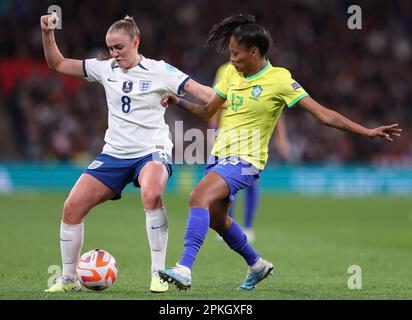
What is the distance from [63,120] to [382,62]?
957 cm

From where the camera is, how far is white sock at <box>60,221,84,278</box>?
23.0 ft

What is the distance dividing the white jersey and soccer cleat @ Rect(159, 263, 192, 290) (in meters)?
1.18

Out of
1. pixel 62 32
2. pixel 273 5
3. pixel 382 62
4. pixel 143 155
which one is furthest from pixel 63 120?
pixel 143 155

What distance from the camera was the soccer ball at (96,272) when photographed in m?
6.83

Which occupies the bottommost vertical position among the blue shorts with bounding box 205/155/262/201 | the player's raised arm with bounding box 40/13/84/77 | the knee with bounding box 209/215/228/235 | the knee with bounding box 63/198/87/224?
the knee with bounding box 209/215/228/235

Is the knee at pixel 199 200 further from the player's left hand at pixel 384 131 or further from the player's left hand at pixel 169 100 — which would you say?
the player's left hand at pixel 384 131

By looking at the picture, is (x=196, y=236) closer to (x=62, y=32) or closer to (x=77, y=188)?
(x=77, y=188)

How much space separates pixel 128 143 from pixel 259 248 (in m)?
4.15

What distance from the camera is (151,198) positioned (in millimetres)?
6879

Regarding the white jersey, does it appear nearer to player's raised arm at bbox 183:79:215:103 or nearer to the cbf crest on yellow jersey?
player's raised arm at bbox 183:79:215:103

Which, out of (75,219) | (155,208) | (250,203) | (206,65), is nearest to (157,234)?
(155,208)

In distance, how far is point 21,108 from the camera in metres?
21.6

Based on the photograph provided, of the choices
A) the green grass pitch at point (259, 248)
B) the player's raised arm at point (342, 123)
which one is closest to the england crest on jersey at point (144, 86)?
the player's raised arm at point (342, 123)

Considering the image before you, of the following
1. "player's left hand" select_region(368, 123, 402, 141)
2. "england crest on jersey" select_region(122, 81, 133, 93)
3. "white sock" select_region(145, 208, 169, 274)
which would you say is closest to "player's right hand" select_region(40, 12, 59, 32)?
"england crest on jersey" select_region(122, 81, 133, 93)
